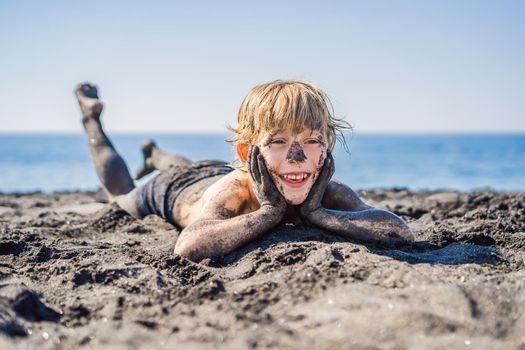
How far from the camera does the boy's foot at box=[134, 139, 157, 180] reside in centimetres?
763

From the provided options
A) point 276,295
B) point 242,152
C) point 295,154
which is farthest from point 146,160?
point 276,295

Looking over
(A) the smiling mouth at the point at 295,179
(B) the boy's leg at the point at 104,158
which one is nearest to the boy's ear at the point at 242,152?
(A) the smiling mouth at the point at 295,179

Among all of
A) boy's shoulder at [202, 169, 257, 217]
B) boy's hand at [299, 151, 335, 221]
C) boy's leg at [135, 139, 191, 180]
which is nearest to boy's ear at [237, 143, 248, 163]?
boy's shoulder at [202, 169, 257, 217]

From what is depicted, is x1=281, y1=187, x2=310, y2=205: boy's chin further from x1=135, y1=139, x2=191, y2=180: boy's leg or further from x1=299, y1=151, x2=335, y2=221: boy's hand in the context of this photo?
x1=135, y1=139, x2=191, y2=180: boy's leg

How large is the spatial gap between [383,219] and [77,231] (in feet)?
9.29

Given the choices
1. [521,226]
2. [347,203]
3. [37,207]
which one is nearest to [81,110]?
[37,207]

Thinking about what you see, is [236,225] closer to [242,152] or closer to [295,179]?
[295,179]

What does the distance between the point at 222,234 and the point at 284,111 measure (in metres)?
0.91

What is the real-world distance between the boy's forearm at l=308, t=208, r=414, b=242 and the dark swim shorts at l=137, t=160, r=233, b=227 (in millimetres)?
1705

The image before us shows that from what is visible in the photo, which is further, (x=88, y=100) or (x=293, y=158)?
(x=88, y=100)

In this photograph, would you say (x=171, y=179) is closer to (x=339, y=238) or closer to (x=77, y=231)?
(x=77, y=231)

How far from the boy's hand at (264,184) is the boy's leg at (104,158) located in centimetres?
296

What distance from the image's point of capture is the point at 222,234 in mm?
3576

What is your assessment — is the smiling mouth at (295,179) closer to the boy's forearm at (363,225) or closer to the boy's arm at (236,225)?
the boy's arm at (236,225)
